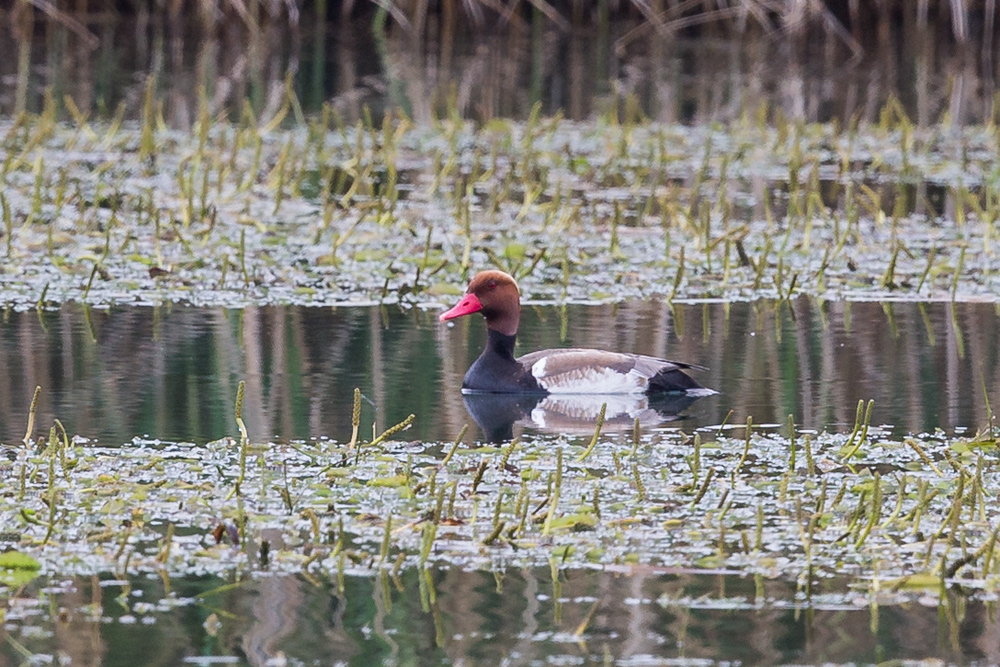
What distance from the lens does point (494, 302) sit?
7910 mm

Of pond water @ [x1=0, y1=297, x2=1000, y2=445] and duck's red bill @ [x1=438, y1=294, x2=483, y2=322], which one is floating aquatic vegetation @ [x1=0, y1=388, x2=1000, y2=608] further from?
duck's red bill @ [x1=438, y1=294, x2=483, y2=322]

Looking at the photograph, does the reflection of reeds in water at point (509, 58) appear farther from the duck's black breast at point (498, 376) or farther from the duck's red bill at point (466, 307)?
the duck's black breast at point (498, 376)

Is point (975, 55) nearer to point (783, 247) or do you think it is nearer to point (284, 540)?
point (783, 247)

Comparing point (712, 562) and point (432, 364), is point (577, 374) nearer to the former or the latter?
point (432, 364)

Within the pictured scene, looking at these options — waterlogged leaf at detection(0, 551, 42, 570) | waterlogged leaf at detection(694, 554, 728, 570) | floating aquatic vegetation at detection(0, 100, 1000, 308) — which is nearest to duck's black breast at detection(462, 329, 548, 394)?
→ floating aquatic vegetation at detection(0, 100, 1000, 308)

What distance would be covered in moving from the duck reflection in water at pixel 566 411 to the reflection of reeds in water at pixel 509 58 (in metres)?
7.99

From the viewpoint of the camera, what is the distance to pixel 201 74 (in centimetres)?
2000

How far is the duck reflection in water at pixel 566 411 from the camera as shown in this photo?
7.01 metres

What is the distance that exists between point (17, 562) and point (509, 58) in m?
18.2

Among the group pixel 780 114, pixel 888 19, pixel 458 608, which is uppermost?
pixel 888 19

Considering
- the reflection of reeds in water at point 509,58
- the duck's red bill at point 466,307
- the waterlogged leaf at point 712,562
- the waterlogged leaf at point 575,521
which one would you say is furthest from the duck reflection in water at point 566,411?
the reflection of reeds in water at point 509,58

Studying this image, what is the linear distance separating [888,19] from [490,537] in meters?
20.7

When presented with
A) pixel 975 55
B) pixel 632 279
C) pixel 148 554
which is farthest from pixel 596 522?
pixel 975 55

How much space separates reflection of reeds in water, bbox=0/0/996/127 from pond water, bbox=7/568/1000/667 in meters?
10.8
